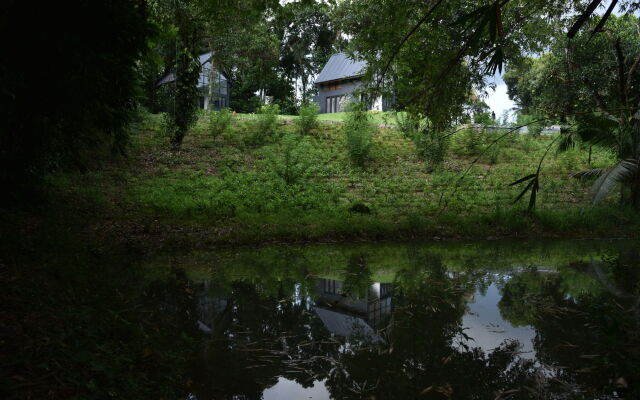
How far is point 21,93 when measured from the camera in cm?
560

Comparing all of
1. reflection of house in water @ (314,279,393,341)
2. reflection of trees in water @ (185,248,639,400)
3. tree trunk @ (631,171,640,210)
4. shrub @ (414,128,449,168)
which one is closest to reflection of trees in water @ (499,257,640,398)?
reflection of trees in water @ (185,248,639,400)

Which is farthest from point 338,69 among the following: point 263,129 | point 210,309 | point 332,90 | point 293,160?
point 210,309

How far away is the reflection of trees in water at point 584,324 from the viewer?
3.47m

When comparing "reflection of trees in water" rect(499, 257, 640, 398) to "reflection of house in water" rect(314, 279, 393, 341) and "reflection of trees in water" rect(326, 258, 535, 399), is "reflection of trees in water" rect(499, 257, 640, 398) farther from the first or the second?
"reflection of house in water" rect(314, 279, 393, 341)

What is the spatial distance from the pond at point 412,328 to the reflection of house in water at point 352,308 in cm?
2

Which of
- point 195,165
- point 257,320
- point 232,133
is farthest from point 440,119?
point 232,133

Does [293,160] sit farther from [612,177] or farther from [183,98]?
[612,177]

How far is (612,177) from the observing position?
43.5 ft

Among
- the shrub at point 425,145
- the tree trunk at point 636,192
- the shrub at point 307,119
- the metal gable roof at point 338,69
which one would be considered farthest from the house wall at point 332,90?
the tree trunk at point 636,192

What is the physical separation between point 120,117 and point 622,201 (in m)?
16.0

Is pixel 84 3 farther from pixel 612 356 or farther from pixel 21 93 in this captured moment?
pixel 612 356

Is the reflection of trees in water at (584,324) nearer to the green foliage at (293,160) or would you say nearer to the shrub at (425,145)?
the green foliage at (293,160)

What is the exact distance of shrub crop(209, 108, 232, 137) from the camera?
21.8m

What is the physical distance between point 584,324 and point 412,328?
1.87m
